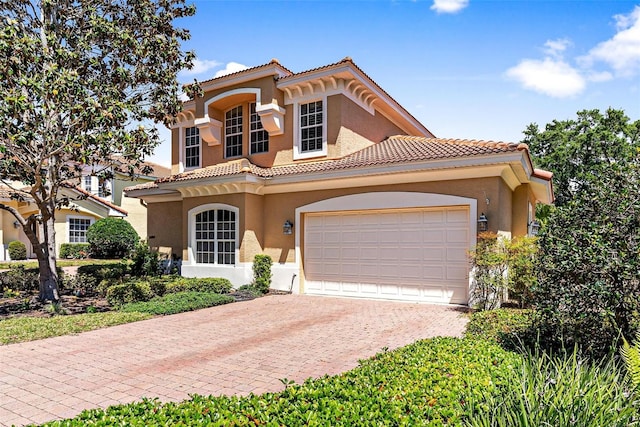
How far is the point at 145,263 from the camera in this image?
16.3 m

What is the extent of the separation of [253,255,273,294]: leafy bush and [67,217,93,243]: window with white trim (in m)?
20.8

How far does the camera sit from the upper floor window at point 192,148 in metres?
18.4

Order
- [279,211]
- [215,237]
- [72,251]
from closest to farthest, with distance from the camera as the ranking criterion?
[279,211] < [215,237] < [72,251]

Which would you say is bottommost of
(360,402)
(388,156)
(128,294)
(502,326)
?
(128,294)

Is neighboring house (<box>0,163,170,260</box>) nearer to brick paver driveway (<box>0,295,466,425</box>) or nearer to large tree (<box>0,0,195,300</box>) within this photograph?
large tree (<box>0,0,195,300</box>)

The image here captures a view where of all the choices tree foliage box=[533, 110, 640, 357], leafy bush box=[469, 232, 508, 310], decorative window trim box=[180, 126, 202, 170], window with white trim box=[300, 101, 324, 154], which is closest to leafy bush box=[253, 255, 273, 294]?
window with white trim box=[300, 101, 324, 154]

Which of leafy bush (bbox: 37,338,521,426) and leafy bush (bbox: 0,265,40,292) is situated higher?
leafy bush (bbox: 37,338,521,426)

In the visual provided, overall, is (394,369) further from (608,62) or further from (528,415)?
(608,62)

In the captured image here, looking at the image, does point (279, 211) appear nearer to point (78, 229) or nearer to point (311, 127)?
point (311, 127)

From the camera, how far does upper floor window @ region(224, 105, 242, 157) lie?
56.5 feet

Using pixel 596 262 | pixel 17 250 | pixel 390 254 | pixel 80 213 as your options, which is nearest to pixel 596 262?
pixel 596 262

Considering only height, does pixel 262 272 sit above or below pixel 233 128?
below

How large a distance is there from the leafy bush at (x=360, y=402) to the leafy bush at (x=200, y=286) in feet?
30.1

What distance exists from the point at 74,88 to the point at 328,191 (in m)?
7.38
